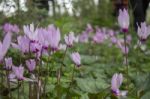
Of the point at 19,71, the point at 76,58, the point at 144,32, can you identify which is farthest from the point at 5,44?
the point at 144,32

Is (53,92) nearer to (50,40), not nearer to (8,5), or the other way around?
(50,40)

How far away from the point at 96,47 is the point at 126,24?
4.56 m

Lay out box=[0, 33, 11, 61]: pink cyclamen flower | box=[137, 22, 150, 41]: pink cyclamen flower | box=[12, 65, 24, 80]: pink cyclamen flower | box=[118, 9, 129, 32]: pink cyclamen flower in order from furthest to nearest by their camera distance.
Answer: box=[137, 22, 150, 41]: pink cyclamen flower
box=[118, 9, 129, 32]: pink cyclamen flower
box=[12, 65, 24, 80]: pink cyclamen flower
box=[0, 33, 11, 61]: pink cyclamen flower

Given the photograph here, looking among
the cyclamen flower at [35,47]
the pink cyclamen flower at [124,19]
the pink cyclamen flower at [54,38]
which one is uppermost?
the pink cyclamen flower at [124,19]

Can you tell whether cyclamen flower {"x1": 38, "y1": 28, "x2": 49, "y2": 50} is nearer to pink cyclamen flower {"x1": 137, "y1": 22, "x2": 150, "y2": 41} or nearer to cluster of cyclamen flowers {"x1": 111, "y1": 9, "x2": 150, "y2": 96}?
cluster of cyclamen flowers {"x1": 111, "y1": 9, "x2": 150, "y2": 96}

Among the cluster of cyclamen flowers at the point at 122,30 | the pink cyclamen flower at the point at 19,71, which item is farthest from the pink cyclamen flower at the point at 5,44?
the cluster of cyclamen flowers at the point at 122,30

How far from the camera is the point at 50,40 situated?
180cm

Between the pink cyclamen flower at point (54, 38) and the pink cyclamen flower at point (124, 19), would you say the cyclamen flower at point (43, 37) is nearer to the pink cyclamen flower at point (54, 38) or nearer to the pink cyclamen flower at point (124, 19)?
the pink cyclamen flower at point (54, 38)

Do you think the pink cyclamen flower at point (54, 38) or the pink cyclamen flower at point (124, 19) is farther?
the pink cyclamen flower at point (124, 19)

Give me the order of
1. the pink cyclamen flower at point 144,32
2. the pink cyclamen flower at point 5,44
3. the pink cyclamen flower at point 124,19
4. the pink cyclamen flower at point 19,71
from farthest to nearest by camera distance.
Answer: the pink cyclamen flower at point 144,32, the pink cyclamen flower at point 124,19, the pink cyclamen flower at point 19,71, the pink cyclamen flower at point 5,44

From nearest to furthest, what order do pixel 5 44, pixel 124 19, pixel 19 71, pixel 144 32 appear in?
pixel 5 44 → pixel 19 71 → pixel 124 19 → pixel 144 32

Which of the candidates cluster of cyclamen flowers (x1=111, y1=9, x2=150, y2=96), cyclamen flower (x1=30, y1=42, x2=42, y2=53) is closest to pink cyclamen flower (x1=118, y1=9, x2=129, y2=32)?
cluster of cyclamen flowers (x1=111, y1=9, x2=150, y2=96)

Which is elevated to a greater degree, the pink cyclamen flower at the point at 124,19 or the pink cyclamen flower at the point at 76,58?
the pink cyclamen flower at the point at 124,19

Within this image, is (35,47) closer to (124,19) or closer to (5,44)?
(5,44)
